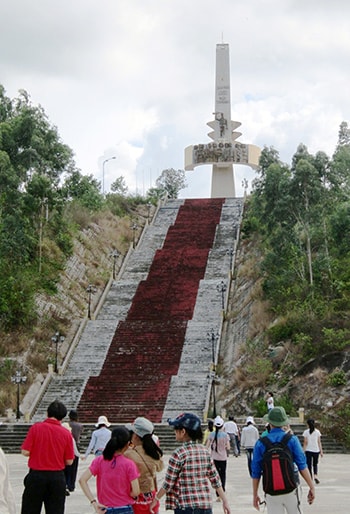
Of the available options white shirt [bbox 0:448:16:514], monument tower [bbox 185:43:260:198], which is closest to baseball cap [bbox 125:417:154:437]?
white shirt [bbox 0:448:16:514]

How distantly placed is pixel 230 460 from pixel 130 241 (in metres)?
31.4

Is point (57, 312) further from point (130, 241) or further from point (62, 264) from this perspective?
point (130, 241)

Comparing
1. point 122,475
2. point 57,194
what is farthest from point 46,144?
point 122,475

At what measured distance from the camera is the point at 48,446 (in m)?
7.54

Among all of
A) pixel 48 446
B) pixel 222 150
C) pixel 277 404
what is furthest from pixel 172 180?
pixel 48 446

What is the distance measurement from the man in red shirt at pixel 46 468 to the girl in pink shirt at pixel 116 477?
2.77 feet

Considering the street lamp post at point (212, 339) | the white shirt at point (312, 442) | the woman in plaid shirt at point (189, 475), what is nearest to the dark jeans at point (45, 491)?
the woman in plaid shirt at point (189, 475)

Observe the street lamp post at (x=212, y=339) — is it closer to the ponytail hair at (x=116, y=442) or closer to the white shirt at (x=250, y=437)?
the white shirt at (x=250, y=437)

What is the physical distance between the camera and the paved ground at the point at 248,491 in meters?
12.2

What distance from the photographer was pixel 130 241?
54156 mm

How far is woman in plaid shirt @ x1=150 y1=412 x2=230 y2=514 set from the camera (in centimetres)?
655

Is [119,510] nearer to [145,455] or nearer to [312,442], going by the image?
[145,455]

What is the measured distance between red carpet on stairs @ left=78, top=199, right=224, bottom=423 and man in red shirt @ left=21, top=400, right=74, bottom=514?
77.0 ft

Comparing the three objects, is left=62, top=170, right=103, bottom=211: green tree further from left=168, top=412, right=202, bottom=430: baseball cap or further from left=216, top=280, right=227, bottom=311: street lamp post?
left=168, top=412, right=202, bottom=430: baseball cap
